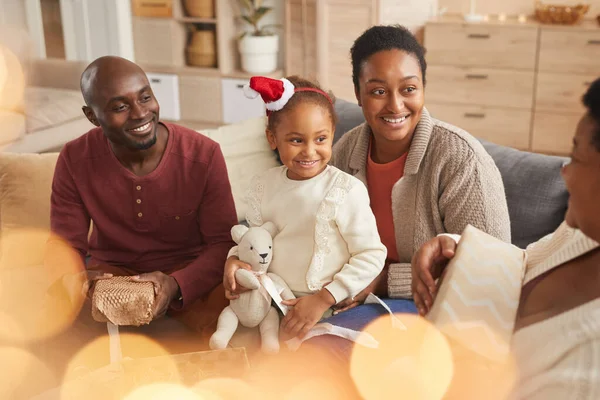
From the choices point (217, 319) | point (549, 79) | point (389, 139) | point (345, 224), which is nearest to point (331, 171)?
point (345, 224)

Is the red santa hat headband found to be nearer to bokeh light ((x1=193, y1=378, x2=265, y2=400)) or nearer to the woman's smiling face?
the woman's smiling face

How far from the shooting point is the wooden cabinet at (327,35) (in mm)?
4742

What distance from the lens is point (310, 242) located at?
5.20 feet

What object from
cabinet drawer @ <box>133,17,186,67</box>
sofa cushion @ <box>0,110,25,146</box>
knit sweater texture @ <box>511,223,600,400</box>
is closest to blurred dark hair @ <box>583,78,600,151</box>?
knit sweater texture @ <box>511,223,600,400</box>

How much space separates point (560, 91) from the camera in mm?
4613

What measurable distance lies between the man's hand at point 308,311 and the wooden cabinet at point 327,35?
3306 mm

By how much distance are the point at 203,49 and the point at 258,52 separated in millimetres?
466

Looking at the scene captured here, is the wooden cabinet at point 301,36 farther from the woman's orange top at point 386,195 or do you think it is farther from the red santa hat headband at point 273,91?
the red santa hat headband at point 273,91

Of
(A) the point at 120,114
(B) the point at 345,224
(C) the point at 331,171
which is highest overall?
(A) the point at 120,114

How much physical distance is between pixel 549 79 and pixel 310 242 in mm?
3597

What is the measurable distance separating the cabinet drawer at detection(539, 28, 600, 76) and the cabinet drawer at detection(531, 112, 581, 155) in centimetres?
32

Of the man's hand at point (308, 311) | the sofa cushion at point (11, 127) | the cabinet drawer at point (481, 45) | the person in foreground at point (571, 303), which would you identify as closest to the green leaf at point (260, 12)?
the cabinet drawer at point (481, 45)

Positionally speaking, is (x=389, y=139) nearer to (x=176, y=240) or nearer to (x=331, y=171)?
(x=331, y=171)

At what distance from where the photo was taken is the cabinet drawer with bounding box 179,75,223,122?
16.8 feet
